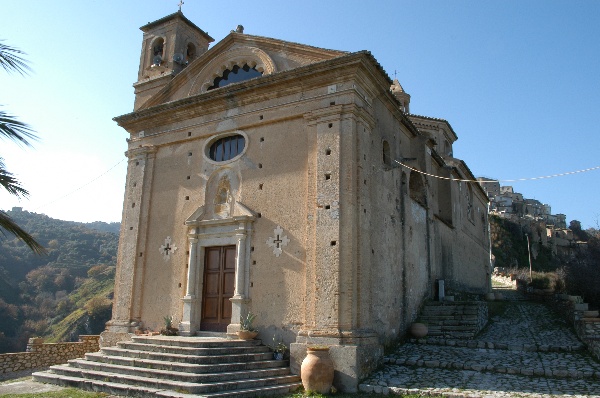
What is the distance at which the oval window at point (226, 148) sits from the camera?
44.6 feet

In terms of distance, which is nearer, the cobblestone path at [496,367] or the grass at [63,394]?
the cobblestone path at [496,367]

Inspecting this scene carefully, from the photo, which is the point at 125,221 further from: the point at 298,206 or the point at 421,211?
the point at 421,211

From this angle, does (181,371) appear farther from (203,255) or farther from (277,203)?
(277,203)

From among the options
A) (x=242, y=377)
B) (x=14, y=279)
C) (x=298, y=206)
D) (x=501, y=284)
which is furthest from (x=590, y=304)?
(x=14, y=279)

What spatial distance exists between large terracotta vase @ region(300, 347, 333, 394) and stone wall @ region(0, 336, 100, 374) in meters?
9.63

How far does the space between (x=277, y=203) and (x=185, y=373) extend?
4635mm

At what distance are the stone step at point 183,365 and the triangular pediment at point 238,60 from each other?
754cm

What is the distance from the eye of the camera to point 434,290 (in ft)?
52.7

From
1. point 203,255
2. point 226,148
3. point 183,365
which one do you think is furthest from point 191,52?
point 183,365

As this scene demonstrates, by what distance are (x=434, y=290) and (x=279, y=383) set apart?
7.79 m

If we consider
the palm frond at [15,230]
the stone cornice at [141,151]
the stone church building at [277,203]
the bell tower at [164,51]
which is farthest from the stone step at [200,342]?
the bell tower at [164,51]

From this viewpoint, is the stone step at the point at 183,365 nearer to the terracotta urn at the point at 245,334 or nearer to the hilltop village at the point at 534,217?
the terracotta urn at the point at 245,334

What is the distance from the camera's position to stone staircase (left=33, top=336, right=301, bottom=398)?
9312 millimetres

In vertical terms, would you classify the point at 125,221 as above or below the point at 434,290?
above
